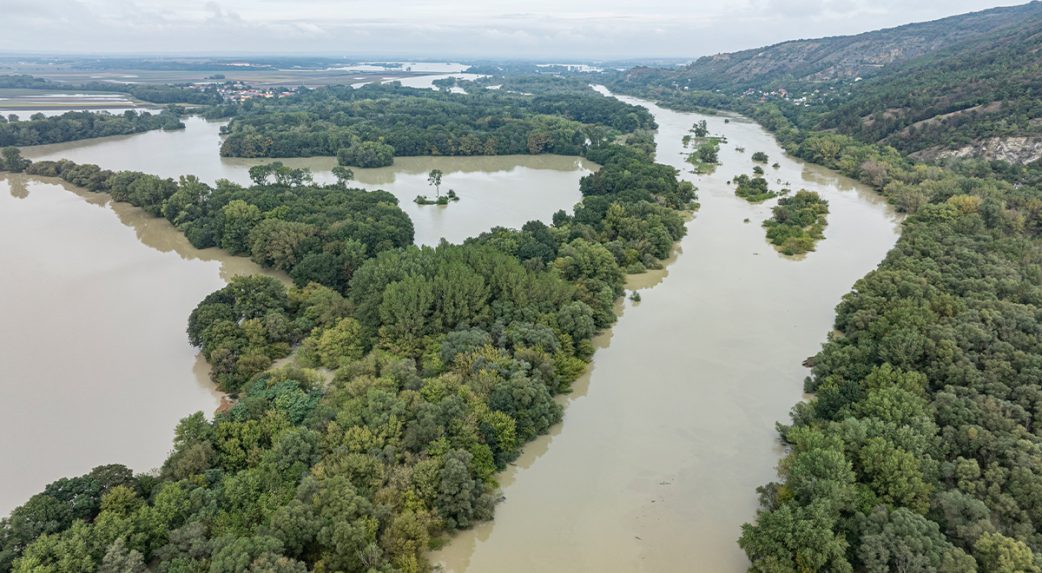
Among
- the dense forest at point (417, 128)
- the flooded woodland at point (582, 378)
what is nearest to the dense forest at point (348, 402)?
the flooded woodland at point (582, 378)

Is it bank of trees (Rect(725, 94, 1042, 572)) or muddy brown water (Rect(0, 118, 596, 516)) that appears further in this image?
muddy brown water (Rect(0, 118, 596, 516))

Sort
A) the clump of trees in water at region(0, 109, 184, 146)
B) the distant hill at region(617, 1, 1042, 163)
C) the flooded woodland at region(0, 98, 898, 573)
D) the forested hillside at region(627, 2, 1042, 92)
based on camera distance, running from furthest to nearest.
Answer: the forested hillside at region(627, 2, 1042, 92)
the clump of trees in water at region(0, 109, 184, 146)
the distant hill at region(617, 1, 1042, 163)
the flooded woodland at region(0, 98, 898, 573)

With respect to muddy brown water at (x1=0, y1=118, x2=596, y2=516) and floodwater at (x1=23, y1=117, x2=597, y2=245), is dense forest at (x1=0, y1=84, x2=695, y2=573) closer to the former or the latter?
muddy brown water at (x1=0, y1=118, x2=596, y2=516)

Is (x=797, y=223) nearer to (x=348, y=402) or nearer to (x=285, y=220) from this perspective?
(x=348, y=402)

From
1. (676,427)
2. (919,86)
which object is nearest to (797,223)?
(676,427)

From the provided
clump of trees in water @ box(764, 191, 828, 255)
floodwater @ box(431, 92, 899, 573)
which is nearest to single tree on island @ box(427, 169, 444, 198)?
floodwater @ box(431, 92, 899, 573)

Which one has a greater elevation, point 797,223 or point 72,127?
point 72,127

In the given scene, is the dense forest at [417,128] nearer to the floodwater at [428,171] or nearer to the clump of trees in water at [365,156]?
the clump of trees in water at [365,156]

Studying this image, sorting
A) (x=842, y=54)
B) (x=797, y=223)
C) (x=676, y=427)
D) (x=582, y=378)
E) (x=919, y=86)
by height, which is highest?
(x=842, y=54)

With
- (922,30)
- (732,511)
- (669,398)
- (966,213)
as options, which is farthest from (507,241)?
(922,30)
